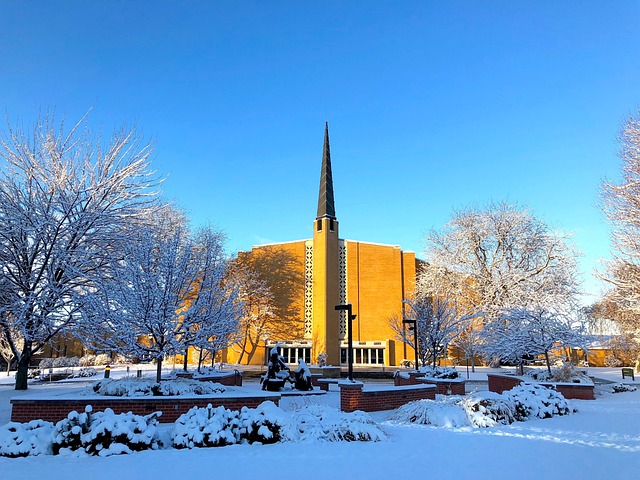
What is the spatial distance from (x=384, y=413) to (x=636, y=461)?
640cm

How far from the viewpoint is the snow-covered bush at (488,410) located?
10.2 m

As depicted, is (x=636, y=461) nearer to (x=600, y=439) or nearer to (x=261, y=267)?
(x=600, y=439)

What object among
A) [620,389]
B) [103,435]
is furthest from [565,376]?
[103,435]

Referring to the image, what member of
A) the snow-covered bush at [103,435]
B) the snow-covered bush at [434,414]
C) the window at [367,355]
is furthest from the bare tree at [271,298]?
the snow-covered bush at [103,435]

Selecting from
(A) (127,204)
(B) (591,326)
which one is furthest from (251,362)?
(B) (591,326)

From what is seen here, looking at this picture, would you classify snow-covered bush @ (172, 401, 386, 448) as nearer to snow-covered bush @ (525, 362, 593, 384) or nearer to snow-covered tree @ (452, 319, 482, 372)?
snow-covered bush @ (525, 362, 593, 384)

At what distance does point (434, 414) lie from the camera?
34.4ft

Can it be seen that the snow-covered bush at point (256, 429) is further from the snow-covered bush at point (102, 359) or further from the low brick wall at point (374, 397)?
the snow-covered bush at point (102, 359)

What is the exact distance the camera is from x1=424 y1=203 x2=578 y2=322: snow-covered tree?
1320 inches

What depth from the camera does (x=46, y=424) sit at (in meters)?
8.03

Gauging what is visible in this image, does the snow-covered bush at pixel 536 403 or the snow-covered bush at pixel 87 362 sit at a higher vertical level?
the snow-covered bush at pixel 536 403

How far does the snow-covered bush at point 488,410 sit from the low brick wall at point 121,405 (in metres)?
4.99

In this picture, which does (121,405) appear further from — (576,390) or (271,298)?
(271,298)

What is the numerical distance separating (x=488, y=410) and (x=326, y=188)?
38339 millimetres
